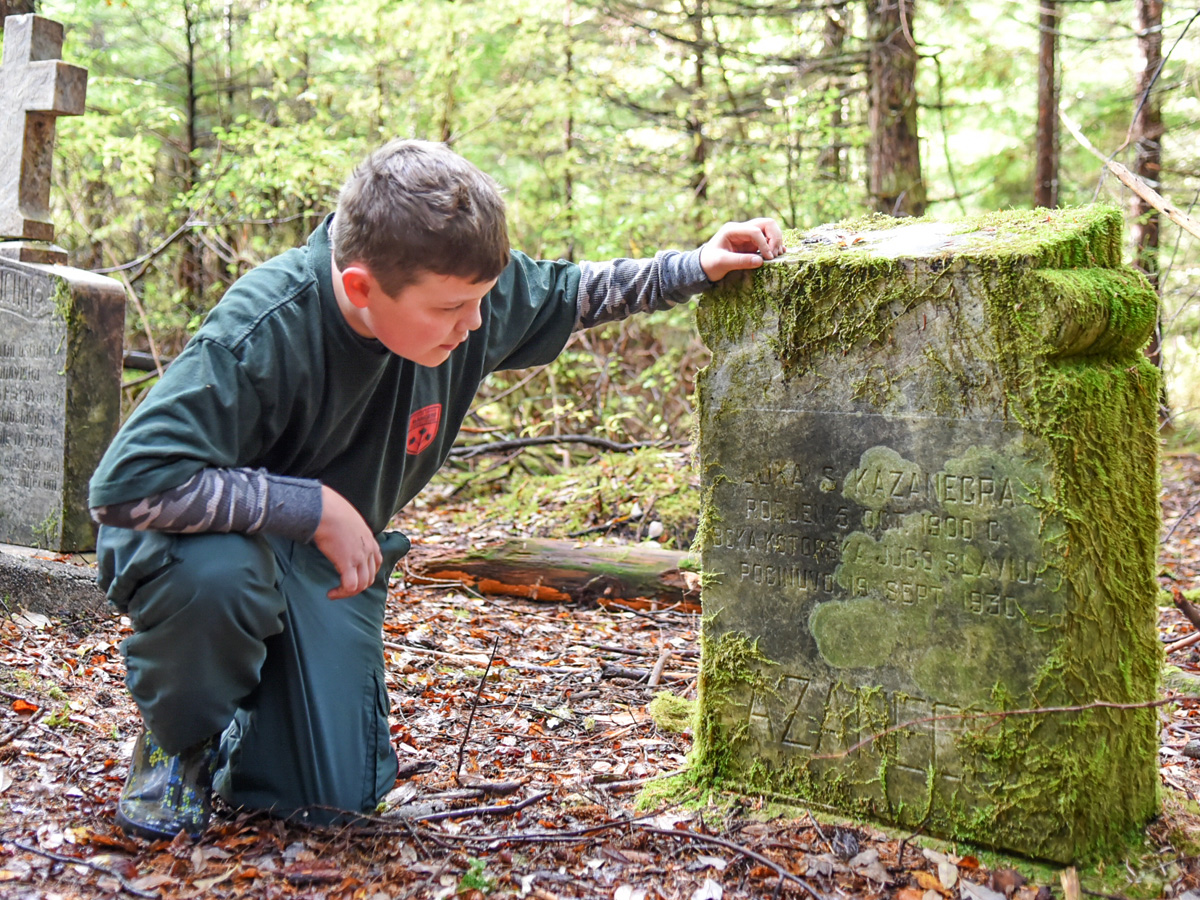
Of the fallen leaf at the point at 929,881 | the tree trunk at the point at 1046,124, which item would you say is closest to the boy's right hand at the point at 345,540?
the fallen leaf at the point at 929,881

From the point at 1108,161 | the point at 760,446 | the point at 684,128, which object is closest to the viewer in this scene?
the point at 760,446

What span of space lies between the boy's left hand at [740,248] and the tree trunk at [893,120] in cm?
577

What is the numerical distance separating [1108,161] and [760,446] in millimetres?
1575

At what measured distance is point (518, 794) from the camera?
9.21 feet

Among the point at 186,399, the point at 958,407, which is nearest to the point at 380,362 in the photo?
the point at 186,399

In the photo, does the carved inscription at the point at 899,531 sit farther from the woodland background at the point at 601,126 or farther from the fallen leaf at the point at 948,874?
the woodland background at the point at 601,126

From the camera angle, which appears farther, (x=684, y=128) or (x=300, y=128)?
(x=684, y=128)

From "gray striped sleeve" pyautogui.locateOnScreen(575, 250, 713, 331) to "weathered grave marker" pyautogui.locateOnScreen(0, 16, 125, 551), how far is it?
3.68m

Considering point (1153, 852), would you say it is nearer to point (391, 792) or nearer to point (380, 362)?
point (391, 792)

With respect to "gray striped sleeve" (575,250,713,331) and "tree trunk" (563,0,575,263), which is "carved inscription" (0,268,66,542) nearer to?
"gray striped sleeve" (575,250,713,331)

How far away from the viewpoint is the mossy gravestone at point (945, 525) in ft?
7.63

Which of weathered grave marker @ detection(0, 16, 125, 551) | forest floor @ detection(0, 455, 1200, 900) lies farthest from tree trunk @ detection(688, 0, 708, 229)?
forest floor @ detection(0, 455, 1200, 900)

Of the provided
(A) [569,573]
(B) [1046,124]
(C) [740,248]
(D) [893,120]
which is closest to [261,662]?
(C) [740,248]

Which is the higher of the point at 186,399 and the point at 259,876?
the point at 186,399
